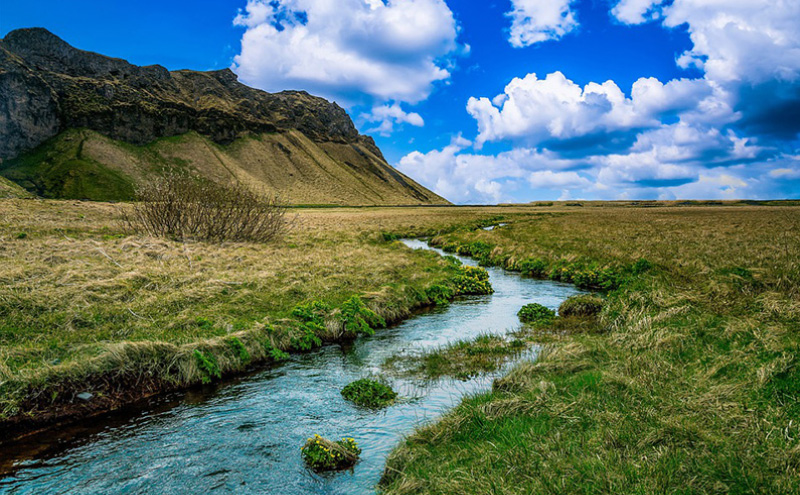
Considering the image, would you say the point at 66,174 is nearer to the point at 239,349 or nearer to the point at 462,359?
the point at 239,349

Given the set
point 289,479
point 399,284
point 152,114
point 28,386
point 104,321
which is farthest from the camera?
point 152,114

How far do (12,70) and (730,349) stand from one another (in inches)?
9176

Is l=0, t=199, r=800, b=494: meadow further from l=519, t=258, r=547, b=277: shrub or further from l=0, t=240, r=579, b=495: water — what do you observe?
l=519, t=258, r=547, b=277: shrub

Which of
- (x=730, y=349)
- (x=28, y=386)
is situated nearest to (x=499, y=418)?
(x=730, y=349)

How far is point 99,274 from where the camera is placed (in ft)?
52.4

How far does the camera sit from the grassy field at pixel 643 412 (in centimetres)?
513

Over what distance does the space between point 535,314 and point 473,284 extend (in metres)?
5.69

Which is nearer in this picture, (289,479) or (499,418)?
(289,479)

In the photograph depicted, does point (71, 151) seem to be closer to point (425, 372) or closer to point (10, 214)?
point (10, 214)

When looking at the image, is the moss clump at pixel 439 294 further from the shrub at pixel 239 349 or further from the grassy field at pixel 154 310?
the shrub at pixel 239 349

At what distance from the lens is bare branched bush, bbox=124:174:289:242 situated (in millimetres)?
29719

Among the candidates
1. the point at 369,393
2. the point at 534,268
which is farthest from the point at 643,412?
the point at 534,268

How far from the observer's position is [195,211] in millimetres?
30547

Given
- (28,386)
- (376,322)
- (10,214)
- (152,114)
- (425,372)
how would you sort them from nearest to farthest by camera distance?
(28,386) → (425,372) → (376,322) → (10,214) → (152,114)
